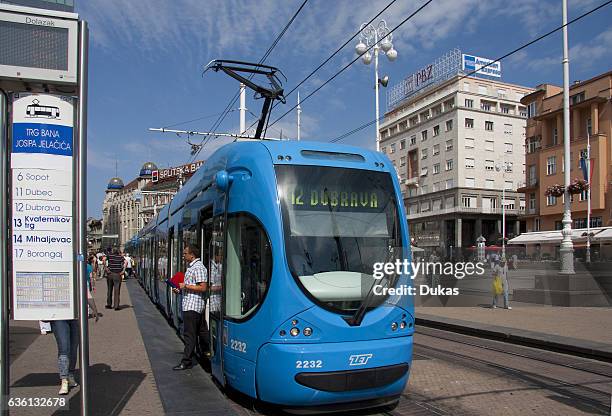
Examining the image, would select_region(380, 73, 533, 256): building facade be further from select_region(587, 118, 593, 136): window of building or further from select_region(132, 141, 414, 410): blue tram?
select_region(132, 141, 414, 410): blue tram

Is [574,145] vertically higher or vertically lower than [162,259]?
higher

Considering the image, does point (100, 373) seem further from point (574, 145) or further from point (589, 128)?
point (574, 145)

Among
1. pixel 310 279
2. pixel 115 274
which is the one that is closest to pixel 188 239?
pixel 310 279

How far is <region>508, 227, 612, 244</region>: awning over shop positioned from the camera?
37.1 m

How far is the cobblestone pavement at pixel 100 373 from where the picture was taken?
19.3 ft

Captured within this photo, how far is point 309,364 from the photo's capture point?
5.37 meters

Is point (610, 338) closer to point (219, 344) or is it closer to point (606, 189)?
point (219, 344)

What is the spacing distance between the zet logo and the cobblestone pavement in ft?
6.78

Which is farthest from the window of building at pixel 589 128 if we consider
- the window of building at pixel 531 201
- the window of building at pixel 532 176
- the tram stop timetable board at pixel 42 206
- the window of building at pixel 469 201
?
the tram stop timetable board at pixel 42 206

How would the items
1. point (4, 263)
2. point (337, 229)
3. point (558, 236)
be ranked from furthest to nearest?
point (558, 236)
point (337, 229)
point (4, 263)

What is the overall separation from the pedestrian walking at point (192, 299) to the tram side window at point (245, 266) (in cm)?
137

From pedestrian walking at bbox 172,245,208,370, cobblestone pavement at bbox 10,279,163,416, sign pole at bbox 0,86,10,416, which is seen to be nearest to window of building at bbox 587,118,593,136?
cobblestone pavement at bbox 10,279,163,416

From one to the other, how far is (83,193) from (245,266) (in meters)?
2.13

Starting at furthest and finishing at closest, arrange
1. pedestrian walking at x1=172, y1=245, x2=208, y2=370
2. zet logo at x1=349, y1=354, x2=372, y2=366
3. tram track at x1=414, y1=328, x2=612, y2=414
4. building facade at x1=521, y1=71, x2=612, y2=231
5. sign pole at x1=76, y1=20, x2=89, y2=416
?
building facade at x1=521, y1=71, x2=612, y2=231 < pedestrian walking at x1=172, y1=245, x2=208, y2=370 < tram track at x1=414, y1=328, x2=612, y2=414 < zet logo at x1=349, y1=354, x2=372, y2=366 < sign pole at x1=76, y1=20, x2=89, y2=416
